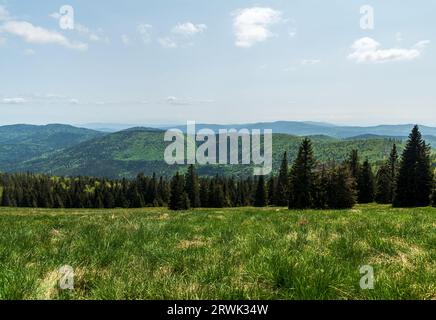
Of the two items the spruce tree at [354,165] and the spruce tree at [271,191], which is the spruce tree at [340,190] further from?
the spruce tree at [271,191]

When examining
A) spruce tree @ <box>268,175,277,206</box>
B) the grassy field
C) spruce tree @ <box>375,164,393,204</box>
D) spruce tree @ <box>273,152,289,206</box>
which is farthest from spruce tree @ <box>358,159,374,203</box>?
the grassy field

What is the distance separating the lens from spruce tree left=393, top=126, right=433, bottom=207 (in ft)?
289

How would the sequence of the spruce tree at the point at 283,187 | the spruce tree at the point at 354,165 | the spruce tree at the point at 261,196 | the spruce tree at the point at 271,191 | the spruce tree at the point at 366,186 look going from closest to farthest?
1. the spruce tree at the point at 366,186
2. the spruce tree at the point at 354,165
3. the spruce tree at the point at 283,187
4. the spruce tree at the point at 261,196
5. the spruce tree at the point at 271,191

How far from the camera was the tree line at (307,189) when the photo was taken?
3477 inches

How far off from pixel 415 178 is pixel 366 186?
96.5 feet

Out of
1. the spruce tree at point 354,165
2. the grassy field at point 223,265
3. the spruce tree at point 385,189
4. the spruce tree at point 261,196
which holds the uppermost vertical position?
the grassy field at point 223,265

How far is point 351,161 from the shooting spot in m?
120

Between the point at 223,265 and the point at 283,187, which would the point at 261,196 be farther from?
the point at 223,265

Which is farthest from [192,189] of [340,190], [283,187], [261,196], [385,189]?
[385,189]

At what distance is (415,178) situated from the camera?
8844 centimetres

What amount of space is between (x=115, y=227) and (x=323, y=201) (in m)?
85.6

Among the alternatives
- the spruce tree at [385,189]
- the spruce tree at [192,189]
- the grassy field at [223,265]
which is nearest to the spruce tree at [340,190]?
the spruce tree at [385,189]
